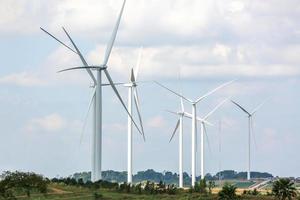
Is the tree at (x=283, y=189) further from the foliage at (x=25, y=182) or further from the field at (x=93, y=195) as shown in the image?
the foliage at (x=25, y=182)

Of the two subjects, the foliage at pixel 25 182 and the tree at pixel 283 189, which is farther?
the foliage at pixel 25 182

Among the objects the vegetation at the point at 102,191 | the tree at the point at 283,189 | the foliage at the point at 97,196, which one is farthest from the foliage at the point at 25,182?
the tree at the point at 283,189

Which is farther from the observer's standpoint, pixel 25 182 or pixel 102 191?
pixel 102 191

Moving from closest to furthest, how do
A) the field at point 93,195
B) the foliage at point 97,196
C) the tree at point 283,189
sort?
the tree at point 283,189
the foliage at point 97,196
the field at point 93,195

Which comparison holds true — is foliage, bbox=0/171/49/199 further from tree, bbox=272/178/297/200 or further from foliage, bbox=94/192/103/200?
tree, bbox=272/178/297/200

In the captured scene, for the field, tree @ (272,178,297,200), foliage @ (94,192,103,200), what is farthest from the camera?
the field

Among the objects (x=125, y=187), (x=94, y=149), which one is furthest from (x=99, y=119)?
(x=125, y=187)

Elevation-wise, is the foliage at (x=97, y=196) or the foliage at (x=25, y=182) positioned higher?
the foliage at (x=25, y=182)

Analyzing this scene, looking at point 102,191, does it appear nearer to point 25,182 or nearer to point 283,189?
point 25,182

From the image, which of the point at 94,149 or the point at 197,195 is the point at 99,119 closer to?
the point at 94,149

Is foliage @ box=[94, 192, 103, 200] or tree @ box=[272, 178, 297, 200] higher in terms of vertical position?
tree @ box=[272, 178, 297, 200]

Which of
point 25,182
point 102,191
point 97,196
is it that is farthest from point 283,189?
point 25,182

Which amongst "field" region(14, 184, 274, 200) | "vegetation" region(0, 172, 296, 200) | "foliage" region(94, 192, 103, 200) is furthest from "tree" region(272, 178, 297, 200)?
"foliage" region(94, 192, 103, 200)

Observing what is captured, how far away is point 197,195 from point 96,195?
23.3m
